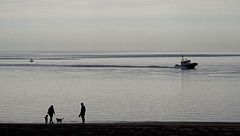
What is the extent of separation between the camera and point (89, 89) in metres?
47.0

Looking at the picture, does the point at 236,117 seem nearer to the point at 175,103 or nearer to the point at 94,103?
the point at 175,103

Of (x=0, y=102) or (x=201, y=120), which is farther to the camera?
(x=0, y=102)

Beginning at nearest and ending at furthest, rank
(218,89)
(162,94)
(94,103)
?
(94,103) → (162,94) → (218,89)

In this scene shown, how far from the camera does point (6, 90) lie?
45812 millimetres

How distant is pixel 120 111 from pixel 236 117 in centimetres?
825

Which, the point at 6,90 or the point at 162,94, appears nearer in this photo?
the point at 162,94

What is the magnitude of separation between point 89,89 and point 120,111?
1690cm

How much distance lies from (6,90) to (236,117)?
89.3 feet
